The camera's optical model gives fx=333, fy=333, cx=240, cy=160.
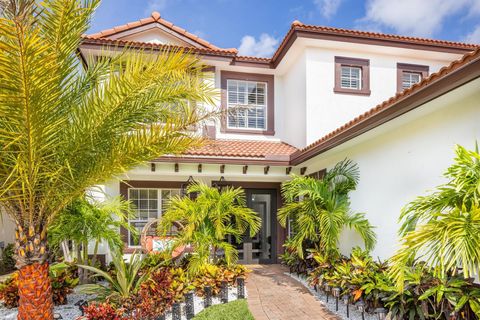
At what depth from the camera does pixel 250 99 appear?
Result: 1339cm

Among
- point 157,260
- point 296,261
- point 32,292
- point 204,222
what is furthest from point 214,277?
point 32,292

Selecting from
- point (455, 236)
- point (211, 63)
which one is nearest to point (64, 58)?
point (455, 236)

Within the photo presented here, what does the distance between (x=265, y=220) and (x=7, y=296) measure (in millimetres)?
7981

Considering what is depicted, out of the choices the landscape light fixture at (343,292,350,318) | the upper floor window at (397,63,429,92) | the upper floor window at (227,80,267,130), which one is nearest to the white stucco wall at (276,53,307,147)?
the upper floor window at (227,80,267,130)

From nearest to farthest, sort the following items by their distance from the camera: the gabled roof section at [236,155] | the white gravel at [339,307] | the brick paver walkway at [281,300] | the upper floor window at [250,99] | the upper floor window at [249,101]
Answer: the white gravel at [339,307]
the brick paver walkway at [281,300]
the gabled roof section at [236,155]
the upper floor window at [250,99]
the upper floor window at [249,101]

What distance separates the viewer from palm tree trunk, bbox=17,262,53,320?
505 centimetres

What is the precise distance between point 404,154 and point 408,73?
6.81 metres

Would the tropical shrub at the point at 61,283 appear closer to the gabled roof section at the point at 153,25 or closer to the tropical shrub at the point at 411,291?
the tropical shrub at the point at 411,291

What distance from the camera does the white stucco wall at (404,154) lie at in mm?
5539

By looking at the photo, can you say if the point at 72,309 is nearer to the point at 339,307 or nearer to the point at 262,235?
the point at 339,307

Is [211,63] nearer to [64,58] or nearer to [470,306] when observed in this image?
[64,58]

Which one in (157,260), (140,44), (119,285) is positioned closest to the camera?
(119,285)

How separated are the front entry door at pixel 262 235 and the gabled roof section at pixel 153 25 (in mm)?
5724

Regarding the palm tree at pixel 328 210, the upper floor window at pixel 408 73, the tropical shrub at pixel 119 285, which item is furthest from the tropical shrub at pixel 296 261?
the upper floor window at pixel 408 73
